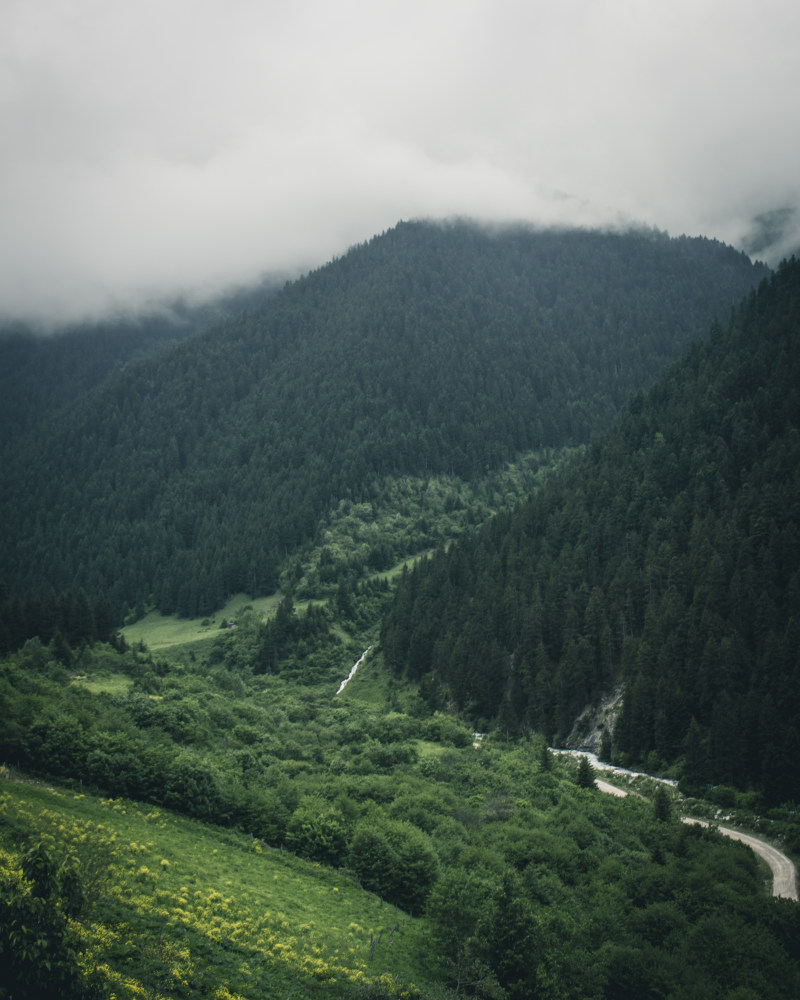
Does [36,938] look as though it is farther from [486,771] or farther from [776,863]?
[486,771]

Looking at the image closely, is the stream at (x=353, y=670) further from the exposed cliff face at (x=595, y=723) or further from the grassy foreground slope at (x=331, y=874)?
the grassy foreground slope at (x=331, y=874)

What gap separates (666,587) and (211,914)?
319 feet

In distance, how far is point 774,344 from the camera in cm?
15238

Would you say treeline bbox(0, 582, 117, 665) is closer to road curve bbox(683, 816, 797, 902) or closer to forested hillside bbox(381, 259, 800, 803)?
forested hillside bbox(381, 259, 800, 803)

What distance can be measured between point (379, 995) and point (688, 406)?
473ft

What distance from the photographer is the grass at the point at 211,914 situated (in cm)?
3597

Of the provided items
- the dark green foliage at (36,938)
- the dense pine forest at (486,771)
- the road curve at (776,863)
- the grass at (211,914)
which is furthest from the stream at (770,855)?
the dark green foliage at (36,938)

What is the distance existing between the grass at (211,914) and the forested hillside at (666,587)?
54.0 metres

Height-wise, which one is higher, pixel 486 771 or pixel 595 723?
pixel 595 723

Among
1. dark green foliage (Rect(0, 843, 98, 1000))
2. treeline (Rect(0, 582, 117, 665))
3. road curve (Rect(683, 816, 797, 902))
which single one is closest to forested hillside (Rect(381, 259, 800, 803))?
road curve (Rect(683, 816, 797, 902))

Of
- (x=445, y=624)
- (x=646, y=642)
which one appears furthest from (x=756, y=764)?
(x=445, y=624)

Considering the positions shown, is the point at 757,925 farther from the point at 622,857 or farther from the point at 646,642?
the point at 646,642

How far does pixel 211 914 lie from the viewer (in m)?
43.4

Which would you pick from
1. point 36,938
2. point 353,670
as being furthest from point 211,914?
point 353,670
